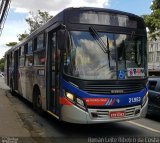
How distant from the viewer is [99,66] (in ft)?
29.5

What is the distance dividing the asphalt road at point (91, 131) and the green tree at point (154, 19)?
486 inches

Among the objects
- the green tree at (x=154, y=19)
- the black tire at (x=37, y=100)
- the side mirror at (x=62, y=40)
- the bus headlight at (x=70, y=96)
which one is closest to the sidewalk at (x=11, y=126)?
the black tire at (x=37, y=100)

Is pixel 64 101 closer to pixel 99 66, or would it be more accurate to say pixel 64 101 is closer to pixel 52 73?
pixel 99 66

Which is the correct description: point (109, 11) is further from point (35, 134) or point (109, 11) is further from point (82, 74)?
point (35, 134)

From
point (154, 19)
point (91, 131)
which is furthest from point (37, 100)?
point (154, 19)

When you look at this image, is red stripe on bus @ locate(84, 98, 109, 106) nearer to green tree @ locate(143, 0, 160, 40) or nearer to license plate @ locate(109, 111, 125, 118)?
license plate @ locate(109, 111, 125, 118)

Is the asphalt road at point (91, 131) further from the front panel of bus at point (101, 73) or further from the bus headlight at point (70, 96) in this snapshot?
the bus headlight at point (70, 96)

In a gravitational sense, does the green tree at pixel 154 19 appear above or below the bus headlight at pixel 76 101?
above

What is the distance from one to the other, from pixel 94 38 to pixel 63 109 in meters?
1.90

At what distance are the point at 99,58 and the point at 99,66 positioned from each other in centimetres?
21

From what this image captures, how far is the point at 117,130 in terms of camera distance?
10.4 m

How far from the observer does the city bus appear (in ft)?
28.9

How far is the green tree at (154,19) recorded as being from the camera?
23.7 meters

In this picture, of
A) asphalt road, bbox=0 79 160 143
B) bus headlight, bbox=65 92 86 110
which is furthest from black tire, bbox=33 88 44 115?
bus headlight, bbox=65 92 86 110
